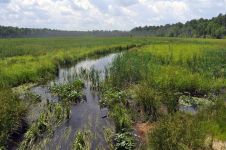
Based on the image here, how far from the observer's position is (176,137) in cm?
1026

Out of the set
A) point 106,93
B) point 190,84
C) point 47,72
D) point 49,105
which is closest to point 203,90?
point 190,84

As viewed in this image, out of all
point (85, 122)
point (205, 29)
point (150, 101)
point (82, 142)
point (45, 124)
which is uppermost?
point (205, 29)

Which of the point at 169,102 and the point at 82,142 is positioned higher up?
the point at 169,102

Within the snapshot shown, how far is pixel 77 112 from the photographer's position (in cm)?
1723

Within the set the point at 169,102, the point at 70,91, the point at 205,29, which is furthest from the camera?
the point at 205,29

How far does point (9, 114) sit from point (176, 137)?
731 centimetres

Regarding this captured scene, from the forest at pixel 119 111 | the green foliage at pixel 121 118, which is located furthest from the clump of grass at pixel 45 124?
the green foliage at pixel 121 118

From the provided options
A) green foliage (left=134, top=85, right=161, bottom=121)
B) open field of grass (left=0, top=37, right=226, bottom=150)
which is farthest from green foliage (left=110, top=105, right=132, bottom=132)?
green foliage (left=134, top=85, right=161, bottom=121)

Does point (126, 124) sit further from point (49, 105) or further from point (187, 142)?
point (49, 105)

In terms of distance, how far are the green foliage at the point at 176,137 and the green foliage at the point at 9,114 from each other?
5769 mm

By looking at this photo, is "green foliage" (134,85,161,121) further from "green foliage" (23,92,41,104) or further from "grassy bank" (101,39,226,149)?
"green foliage" (23,92,41,104)

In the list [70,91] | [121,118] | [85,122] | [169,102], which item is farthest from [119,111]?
[70,91]

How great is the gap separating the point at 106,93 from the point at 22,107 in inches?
227

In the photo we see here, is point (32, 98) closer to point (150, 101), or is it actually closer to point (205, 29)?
point (150, 101)
